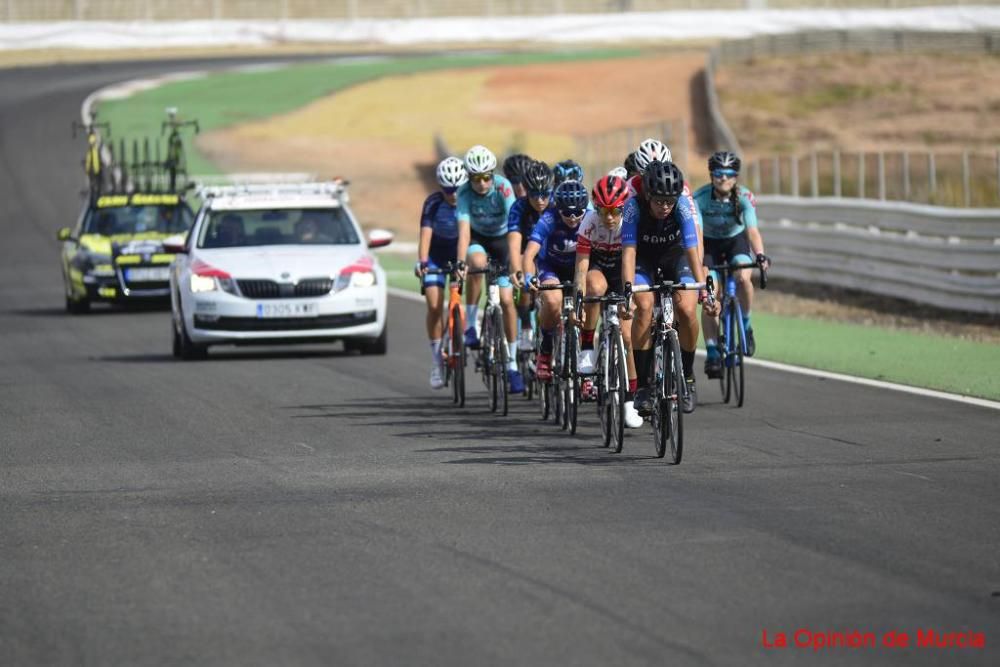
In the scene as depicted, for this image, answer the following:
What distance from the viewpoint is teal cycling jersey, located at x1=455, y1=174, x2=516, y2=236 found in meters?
15.6

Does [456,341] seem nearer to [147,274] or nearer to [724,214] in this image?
[724,214]

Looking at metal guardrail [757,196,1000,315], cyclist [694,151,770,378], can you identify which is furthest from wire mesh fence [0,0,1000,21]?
cyclist [694,151,770,378]

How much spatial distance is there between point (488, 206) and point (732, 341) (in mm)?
2082

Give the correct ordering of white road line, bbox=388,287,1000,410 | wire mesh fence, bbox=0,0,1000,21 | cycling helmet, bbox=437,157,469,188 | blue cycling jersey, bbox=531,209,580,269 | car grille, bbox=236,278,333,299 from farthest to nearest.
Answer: wire mesh fence, bbox=0,0,1000,21, car grille, bbox=236,278,333,299, cycling helmet, bbox=437,157,469,188, white road line, bbox=388,287,1000,410, blue cycling jersey, bbox=531,209,580,269

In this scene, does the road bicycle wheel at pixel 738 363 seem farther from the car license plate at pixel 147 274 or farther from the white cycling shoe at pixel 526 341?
the car license plate at pixel 147 274

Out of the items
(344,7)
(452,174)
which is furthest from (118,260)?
(344,7)

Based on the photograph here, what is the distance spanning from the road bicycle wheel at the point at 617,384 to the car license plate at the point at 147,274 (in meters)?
15.4

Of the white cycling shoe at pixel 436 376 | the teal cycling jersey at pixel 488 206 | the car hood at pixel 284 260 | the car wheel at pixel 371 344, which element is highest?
the teal cycling jersey at pixel 488 206

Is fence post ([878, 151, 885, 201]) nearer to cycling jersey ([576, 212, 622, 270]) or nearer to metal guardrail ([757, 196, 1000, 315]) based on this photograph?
metal guardrail ([757, 196, 1000, 315])

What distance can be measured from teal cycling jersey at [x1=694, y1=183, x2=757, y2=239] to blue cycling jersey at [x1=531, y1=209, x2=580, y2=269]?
2.35 metres

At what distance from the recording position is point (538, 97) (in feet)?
196

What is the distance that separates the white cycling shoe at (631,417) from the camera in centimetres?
1297

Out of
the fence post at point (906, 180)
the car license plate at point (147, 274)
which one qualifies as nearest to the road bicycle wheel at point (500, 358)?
the fence post at point (906, 180)

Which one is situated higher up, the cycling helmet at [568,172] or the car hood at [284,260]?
the cycling helmet at [568,172]
